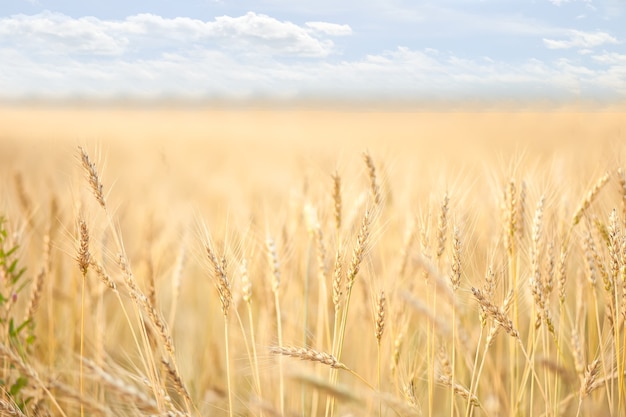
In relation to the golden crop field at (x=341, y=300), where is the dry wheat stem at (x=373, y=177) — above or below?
above

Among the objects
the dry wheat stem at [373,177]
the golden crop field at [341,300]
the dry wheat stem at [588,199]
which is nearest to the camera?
the golden crop field at [341,300]

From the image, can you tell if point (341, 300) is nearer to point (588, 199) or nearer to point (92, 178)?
point (92, 178)

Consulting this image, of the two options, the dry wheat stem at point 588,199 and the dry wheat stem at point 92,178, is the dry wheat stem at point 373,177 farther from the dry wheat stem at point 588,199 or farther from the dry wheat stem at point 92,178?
the dry wheat stem at point 92,178

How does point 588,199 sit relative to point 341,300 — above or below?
above

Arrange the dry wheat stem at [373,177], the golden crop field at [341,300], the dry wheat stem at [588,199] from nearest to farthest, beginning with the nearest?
the golden crop field at [341,300]
the dry wheat stem at [588,199]
the dry wheat stem at [373,177]

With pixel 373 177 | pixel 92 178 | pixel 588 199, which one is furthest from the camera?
pixel 373 177

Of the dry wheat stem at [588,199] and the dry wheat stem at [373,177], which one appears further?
the dry wheat stem at [373,177]

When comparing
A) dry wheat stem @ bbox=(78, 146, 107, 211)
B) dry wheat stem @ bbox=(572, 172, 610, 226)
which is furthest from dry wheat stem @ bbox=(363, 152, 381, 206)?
dry wheat stem @ bbox=(78, 146, 107, 211)

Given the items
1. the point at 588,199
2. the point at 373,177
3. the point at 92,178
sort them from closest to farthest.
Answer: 1. the point at 92,178
2. the point at 588,199
3. the point at 373,177

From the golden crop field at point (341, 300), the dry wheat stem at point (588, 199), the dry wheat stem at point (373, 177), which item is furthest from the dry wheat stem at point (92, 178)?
the dry wheat stem at point (588, 199)

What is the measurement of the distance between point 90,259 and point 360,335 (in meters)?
1.37

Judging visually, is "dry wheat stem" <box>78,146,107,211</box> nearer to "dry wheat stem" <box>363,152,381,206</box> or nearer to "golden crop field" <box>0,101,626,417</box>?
"golden crop field" <box>0,101,626,417</box>

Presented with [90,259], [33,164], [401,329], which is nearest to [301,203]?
[401,329]

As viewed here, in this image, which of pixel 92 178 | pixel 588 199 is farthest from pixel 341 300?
pixel 588 199
